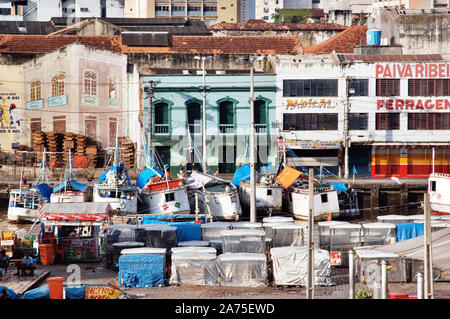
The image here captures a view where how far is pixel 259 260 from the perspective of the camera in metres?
26.8

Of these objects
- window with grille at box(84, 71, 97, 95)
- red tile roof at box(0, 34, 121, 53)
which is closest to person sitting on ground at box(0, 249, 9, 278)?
window with grille at box(84, 71, 97, 95)

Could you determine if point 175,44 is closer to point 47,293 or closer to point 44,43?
point 44,43

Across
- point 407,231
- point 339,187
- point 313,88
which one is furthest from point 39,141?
point 407,231

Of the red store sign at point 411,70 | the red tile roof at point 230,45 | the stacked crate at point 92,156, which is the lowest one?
the stacked crate at point 92,156

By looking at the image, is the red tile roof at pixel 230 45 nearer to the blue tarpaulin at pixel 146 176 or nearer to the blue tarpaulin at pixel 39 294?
the blue tarpaulin at pixel 146 176

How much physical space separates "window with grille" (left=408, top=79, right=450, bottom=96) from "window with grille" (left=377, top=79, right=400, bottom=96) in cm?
90

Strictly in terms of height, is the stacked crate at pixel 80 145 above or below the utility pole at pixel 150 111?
below

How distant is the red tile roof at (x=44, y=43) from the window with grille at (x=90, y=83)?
299cm

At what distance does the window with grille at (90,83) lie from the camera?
5822cm

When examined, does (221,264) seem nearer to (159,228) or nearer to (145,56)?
(159,228)

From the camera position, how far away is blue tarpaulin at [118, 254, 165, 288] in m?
27.0

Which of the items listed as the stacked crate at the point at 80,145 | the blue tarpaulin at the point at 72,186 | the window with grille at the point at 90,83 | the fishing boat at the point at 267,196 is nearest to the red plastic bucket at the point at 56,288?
the blue tarpaulin at the point at 72,186

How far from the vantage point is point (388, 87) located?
184ft

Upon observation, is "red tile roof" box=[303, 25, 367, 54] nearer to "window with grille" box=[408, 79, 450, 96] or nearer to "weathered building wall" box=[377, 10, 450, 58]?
"weathered building wall" box=[377, 10, 450, 58]
